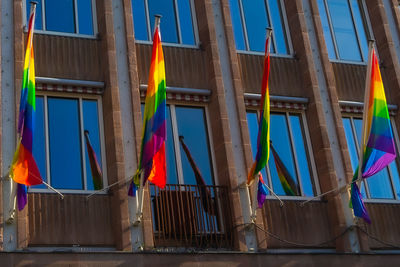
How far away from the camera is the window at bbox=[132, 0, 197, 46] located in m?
21.4

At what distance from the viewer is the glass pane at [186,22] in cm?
2167

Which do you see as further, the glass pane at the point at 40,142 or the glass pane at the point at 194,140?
the glass pane at the point at 194,140

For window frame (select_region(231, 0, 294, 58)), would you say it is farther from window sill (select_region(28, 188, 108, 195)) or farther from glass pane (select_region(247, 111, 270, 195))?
window sill (select_region(28, 188, 108, 195))

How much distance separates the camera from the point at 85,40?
2019 cm

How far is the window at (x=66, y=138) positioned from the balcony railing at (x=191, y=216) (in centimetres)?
161

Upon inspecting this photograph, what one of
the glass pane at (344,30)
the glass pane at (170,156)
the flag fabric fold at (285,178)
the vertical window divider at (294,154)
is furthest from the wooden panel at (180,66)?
the glass pane at (344,30)

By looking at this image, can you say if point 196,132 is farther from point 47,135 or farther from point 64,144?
point 47,135

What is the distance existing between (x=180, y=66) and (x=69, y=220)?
5.13m

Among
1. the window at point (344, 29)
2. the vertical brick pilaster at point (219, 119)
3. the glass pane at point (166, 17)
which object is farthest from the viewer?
the window at point (344, 29)

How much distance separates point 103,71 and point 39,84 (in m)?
1.55

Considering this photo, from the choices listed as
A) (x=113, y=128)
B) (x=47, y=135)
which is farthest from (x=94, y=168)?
(x=47, y=135)

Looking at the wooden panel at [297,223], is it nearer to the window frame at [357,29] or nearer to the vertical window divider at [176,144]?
the vertical window divider at [176,144]

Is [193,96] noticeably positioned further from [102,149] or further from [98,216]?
[98,216]

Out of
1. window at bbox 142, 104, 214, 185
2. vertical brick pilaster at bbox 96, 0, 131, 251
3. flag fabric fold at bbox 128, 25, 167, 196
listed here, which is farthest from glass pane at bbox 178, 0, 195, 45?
flag fabric fold at bbox 128, 25, 167, 196
